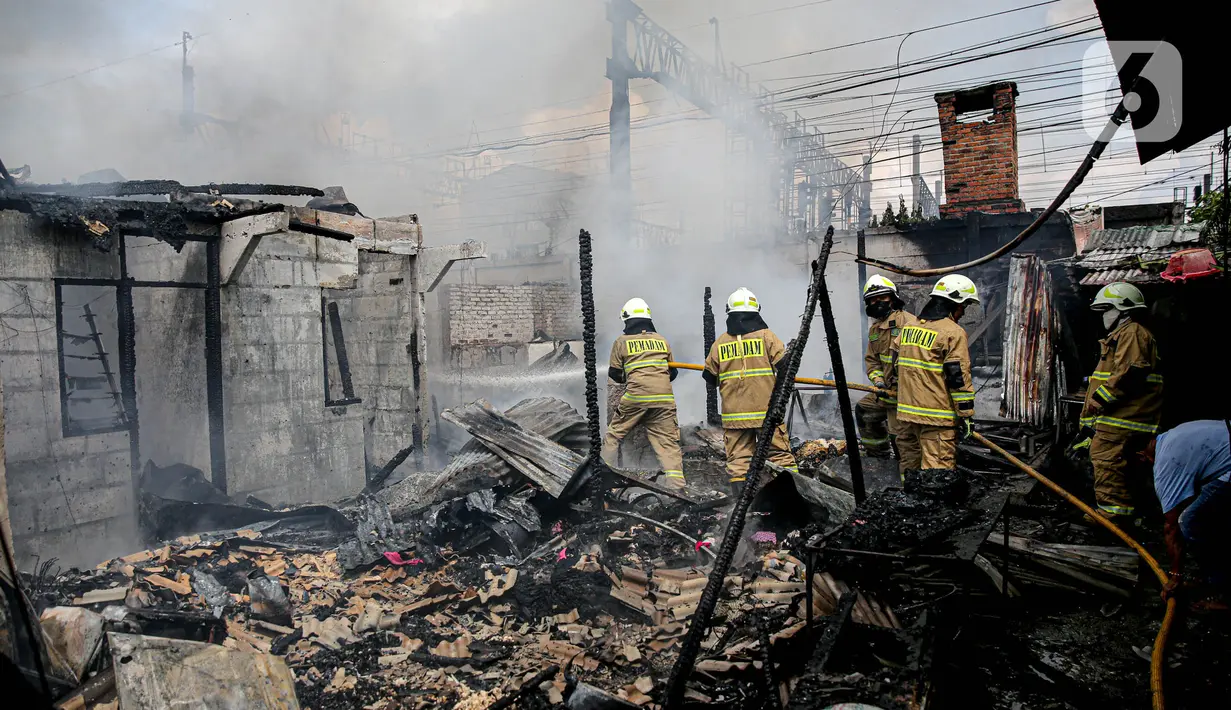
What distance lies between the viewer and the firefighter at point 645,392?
22.1 feet

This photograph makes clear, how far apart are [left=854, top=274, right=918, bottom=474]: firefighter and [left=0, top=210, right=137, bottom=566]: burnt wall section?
7.43 m

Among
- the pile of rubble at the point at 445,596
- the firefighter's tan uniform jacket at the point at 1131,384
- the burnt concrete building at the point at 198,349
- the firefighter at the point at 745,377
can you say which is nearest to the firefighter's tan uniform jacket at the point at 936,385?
the firefighter's tan uniform jacket at the point at 1131,384

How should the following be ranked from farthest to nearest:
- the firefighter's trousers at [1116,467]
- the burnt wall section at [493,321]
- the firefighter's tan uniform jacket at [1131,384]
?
the burnt wall section at [493,321], the firefighter's trousers at [1116,467], the firefighter's tan uniform jacket at [1131,384]

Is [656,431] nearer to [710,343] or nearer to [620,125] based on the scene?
[710,343]

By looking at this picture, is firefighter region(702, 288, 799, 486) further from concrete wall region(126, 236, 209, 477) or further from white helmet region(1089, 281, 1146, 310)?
concrete wall region(126, 236, 209, 477)

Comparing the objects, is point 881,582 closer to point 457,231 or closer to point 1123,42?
point 1123,42

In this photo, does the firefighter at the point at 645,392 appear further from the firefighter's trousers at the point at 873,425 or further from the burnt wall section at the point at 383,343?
the burnt wall section at the point at 383,343

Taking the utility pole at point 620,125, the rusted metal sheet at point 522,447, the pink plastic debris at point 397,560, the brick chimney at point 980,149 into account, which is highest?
the utility pole at point 620,125

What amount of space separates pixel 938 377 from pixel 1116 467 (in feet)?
4.93

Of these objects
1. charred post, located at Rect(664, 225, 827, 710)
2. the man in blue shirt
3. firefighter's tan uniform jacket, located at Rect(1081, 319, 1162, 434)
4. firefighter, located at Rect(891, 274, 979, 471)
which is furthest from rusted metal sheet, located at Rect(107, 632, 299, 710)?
firefighter's tan uniform jacket, located at Rect(1081, 319, 1162, 434)

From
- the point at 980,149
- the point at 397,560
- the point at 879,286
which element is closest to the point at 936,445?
the point at 879,286

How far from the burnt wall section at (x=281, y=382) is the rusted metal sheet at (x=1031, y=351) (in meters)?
8.01

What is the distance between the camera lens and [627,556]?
525 centimetres

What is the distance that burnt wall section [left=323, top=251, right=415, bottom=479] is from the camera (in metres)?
9.55
